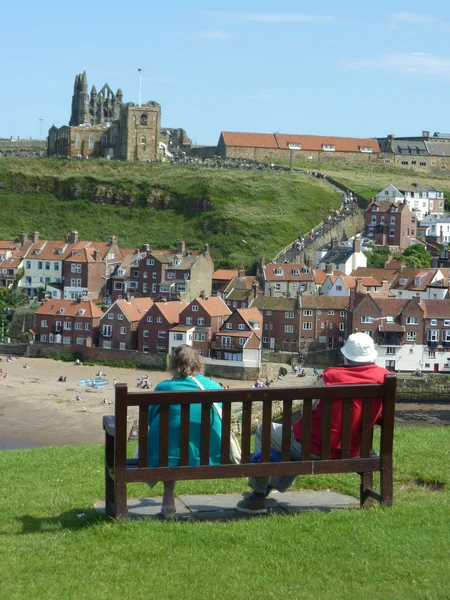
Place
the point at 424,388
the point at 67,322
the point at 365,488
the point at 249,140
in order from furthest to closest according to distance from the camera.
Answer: the point at 249,140 < the point at 67,322 < the point at 424,388 < the point at 365,488

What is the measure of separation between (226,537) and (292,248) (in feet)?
239

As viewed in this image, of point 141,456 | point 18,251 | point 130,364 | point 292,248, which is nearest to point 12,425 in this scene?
point 130,364

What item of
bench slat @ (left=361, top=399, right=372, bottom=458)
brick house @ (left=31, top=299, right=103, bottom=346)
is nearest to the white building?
brick house @ (left=31, top=299, right=103, bottom=346)

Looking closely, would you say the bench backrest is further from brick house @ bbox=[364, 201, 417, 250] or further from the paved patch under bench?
brick house @ bbox=[364, 201, 417, 250]

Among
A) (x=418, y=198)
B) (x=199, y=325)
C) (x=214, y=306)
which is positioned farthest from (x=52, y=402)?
(x=418, y=198)

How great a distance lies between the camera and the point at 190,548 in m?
7.61

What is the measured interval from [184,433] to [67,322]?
5269cm

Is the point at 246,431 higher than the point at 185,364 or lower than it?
lower

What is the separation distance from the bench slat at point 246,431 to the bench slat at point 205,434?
0.30m

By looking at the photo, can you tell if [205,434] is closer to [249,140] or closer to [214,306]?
[214,306]

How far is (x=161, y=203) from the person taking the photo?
3634 inches

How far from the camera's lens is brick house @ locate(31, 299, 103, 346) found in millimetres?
59469

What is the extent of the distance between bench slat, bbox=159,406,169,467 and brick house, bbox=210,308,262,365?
4634 centimetres

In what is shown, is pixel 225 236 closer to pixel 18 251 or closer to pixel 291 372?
pixel 18 251
